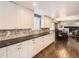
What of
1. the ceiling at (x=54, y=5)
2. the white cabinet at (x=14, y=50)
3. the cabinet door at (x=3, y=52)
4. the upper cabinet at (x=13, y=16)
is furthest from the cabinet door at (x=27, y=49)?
the ceiling at (x=54, y=5)

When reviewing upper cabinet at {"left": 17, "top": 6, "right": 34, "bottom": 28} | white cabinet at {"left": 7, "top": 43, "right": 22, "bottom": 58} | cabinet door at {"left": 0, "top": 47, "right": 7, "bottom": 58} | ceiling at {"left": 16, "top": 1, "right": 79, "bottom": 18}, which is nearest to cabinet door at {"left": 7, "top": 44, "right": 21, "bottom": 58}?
white cabinet at {"left": 7, "top": 43, "right": 22, "bottom": 58}

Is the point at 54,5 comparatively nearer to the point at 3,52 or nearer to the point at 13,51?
the point at 13,51

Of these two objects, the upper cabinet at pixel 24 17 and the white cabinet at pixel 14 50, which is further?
the upper cabinet at pixel 24 17

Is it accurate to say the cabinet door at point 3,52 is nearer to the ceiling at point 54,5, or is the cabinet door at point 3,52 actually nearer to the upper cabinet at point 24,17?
the upper cabinet at point 24,17

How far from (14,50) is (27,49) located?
85 cm

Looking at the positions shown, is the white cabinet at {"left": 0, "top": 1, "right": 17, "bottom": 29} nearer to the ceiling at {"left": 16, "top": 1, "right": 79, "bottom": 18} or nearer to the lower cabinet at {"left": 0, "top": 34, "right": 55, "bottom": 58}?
the ceiling at {"left": 16, "top": 1, "right": 79, "bottom": 18}

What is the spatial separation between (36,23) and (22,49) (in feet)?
11.3

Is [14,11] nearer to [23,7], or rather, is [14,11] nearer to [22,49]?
[23,7]

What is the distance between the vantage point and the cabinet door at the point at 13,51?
2696 mm

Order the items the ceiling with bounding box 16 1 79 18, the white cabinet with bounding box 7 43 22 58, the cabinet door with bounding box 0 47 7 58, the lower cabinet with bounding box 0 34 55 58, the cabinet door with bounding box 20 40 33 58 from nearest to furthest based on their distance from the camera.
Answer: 1. the cabinet door with bounding box 0 47 7 58
2. the lower cabinet with bounding box 0 34 55 58
3. the white cabinet with bounding box 7 43 22 58
4. the cabinet door with bounding box 20 40 33 58
5. the ceiling with bounding box 16 1 79 18

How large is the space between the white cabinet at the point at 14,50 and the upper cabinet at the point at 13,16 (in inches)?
22.9

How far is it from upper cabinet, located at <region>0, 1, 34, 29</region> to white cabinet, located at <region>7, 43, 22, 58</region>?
58 cm

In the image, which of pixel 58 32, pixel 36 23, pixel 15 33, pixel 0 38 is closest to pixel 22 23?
pixel 15 33

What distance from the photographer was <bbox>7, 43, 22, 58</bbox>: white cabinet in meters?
2.68
